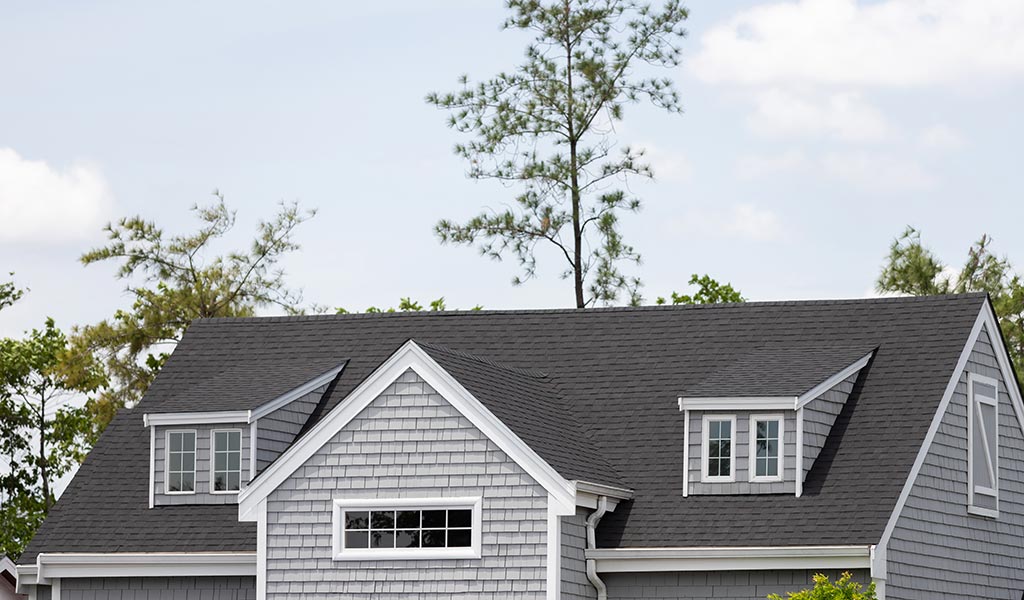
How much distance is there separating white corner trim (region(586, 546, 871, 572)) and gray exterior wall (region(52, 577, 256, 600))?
5296 millimetres

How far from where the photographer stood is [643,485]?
24250mm

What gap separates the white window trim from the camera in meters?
23.4

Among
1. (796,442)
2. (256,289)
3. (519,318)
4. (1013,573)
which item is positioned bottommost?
(1013,573)

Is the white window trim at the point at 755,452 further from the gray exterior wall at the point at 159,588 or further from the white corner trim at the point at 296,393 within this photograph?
the gray exterior wall at the point at 159,588

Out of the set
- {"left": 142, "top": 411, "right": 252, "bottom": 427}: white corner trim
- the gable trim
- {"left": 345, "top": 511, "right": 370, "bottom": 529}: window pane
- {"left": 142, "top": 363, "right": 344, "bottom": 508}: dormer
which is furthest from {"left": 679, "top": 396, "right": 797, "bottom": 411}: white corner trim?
{"left": 142, "top": 411, "right": 252, "bottom": 427}: white corner trim

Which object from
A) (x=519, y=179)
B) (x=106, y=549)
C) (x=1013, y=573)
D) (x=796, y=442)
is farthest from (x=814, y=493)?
(x=519, y=179)

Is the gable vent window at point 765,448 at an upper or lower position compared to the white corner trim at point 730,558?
upper

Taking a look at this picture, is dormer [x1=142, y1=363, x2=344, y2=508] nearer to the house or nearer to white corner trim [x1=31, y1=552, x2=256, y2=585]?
the house

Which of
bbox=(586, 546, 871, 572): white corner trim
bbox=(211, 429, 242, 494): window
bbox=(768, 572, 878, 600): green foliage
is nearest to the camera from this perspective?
bbox=(768, 572, 878, 600): green foliage

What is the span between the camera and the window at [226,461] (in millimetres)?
25625

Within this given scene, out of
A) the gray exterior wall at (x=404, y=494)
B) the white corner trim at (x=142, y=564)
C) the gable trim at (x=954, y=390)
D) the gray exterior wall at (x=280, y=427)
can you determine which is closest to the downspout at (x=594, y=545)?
the gray exterior wall at (x=404, y=494)

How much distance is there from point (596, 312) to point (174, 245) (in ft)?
76.6

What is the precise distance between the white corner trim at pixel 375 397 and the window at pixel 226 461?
2.31 meters

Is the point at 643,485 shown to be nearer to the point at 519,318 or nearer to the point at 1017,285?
the point at 519,318
